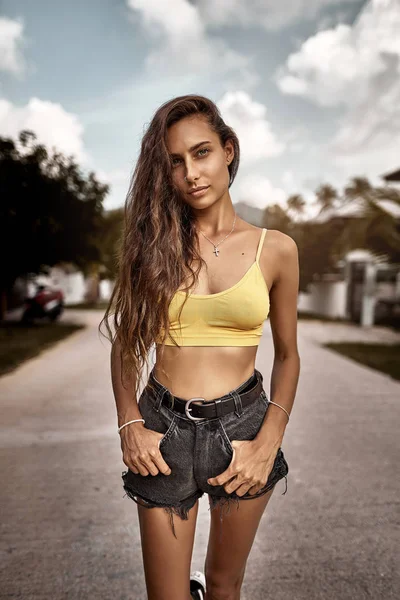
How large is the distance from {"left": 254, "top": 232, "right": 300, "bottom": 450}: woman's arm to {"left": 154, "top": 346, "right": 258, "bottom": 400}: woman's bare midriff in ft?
0.56

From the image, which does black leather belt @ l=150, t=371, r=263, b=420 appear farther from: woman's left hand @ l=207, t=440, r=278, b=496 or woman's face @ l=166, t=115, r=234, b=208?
woman's face @ l=166, t=115, r=234, b=208

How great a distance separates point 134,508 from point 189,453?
6.77 feet

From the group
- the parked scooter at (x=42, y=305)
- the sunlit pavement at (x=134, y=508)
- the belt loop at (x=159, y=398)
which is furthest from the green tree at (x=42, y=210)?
the belt loop at (x=159, y=398)

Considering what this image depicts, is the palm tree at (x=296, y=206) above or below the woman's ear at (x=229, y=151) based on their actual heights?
above

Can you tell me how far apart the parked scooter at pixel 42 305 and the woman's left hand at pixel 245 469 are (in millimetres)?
13839

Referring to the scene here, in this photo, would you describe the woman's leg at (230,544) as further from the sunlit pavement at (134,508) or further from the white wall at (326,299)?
the white wall at (326,299)

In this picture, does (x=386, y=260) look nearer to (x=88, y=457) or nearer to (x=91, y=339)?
(x=91, y=339)

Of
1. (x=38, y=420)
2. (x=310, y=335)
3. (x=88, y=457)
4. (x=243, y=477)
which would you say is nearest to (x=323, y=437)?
(x=88, y=457)

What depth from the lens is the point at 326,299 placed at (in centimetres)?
2023

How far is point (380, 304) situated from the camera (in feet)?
52.1

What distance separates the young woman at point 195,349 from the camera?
1608mm

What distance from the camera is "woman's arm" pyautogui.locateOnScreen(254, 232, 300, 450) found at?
5.51 ft

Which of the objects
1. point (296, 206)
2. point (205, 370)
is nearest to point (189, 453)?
point (205, 370)

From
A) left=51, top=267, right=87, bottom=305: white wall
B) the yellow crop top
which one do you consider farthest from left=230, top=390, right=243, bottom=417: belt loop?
left=51, top=267, right=87, bottom=305: white wall
